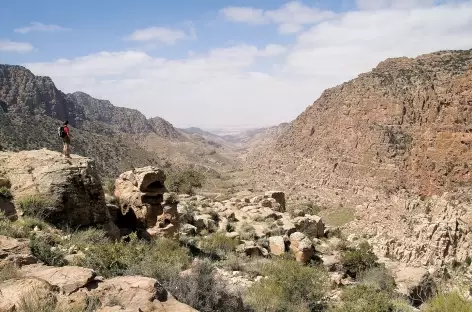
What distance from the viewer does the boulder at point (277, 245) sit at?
62.5 feet

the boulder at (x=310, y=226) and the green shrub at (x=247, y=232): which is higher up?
the green shrub at (x=247, y=232)

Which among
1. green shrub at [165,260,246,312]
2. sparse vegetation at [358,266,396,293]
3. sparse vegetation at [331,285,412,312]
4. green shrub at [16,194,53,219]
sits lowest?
sparse vegetation at [358,266,396,293]

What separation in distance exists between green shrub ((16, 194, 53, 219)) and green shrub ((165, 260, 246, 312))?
16.3ft

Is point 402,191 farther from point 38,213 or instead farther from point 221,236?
point 38,213

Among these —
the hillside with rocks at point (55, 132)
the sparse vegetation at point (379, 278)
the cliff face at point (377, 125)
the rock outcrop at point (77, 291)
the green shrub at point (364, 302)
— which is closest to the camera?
the rock outcrop at point (77, 291)

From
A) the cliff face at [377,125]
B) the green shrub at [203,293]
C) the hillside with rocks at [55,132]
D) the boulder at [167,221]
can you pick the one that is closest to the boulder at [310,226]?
the boulder at [167,221]

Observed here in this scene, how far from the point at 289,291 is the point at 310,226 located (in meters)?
13.2

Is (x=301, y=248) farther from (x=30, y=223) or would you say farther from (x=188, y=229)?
(x=30, y=223)

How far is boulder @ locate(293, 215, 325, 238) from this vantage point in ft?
80.9

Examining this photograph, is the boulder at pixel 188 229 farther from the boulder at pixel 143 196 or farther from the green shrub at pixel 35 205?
the green shrub at pixel 35 205

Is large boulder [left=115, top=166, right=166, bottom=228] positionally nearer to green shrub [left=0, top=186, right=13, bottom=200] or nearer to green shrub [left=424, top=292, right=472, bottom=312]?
green shrub [left=0, top=186, right=13, bottom=200]

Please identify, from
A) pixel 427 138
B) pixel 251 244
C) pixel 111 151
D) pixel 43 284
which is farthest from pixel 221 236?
pixel 111 151

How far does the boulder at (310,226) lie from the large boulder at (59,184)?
44.7 ft

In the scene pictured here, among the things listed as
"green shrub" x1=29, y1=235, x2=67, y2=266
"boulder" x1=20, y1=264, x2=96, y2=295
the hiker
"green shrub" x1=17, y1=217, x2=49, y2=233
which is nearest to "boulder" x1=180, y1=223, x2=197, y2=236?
the hiker
